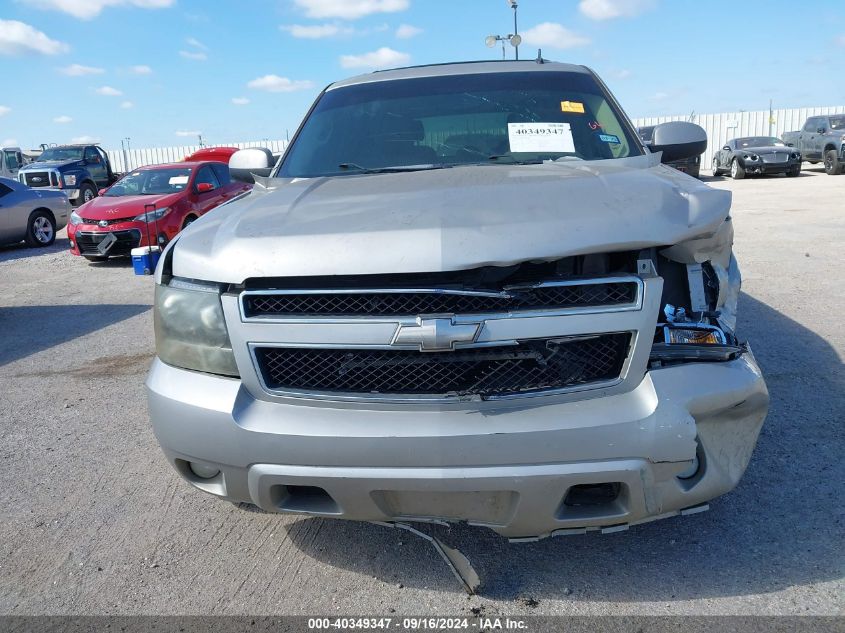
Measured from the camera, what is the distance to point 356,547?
2637 mm

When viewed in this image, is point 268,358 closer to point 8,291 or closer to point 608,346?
point 608,346

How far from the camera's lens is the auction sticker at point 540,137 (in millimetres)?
3168

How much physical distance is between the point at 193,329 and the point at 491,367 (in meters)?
0.97

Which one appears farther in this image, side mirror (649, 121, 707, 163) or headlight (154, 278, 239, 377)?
side mirror (649, 121, 707, 163)

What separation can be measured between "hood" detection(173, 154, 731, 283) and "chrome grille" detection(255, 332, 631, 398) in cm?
26

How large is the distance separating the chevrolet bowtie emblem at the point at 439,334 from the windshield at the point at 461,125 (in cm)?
136

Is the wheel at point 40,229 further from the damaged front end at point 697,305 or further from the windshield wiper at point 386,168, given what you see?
the damaged front end at point 697,305

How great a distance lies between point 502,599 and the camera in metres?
2.29

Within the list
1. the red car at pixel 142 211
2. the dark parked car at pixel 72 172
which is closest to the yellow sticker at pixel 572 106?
the red car at pixel 142 211

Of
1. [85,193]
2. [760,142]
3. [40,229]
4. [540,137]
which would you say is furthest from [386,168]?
[760,142]

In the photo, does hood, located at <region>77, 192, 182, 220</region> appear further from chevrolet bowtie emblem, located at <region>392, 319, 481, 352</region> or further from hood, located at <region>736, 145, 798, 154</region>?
hood, located at <region>736, 145, 798, 154</region>

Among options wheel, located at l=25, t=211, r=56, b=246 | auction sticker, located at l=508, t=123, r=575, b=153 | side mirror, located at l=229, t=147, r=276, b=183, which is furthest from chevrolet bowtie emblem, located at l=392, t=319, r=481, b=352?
wheel, located at l=25, t=211, r=56, b=246

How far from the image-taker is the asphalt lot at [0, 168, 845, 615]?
2.30 meters

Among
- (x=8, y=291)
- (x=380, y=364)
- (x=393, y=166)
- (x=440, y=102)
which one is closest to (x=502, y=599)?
(x=380, y=364)
